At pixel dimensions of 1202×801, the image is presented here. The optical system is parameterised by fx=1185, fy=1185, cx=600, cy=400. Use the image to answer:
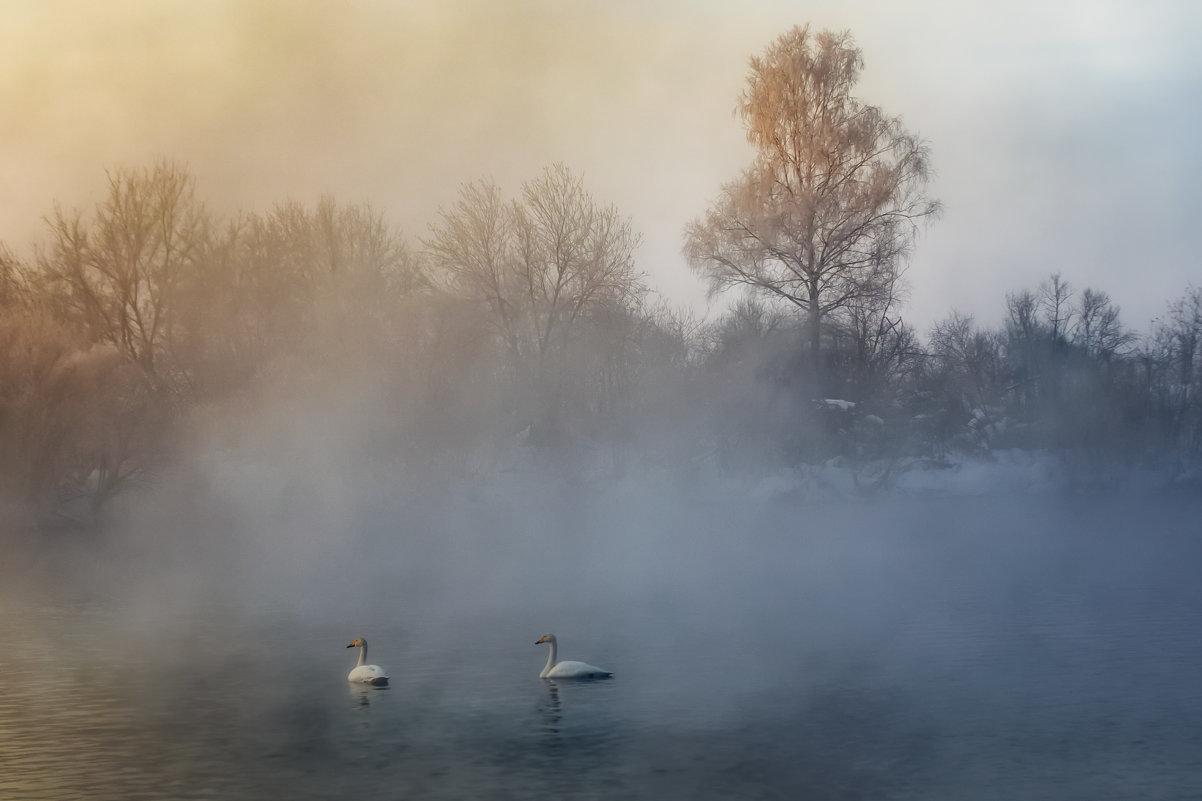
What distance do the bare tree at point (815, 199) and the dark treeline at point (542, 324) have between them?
5 cm

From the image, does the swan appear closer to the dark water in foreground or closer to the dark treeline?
the dark water in foreground

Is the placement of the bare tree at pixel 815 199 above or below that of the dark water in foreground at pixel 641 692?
above

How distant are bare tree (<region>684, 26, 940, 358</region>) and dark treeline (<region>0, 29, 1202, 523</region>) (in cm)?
5

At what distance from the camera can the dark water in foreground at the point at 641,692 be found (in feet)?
30.2

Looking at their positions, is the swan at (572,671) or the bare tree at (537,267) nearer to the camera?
the swan at (572,671)

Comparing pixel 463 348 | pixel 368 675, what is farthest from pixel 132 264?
pixel 368 675

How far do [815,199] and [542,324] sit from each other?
7884mm

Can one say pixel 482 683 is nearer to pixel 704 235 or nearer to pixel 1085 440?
pixel 704 235

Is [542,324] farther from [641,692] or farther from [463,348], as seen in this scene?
[641,692]

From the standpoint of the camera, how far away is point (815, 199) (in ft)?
99.8

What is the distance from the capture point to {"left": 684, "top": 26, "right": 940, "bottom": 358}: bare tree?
30172mm

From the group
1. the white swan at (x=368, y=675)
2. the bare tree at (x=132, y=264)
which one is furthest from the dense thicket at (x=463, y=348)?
the white swan at (x=368, y=675)

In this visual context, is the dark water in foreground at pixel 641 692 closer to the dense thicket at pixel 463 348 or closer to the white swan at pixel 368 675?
the white swan at pixel 368 675

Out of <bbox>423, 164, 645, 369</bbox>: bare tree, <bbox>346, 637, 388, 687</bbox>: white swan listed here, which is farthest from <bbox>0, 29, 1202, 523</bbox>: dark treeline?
<bbox>346, 637, 388, 687</bbox>: white swan
